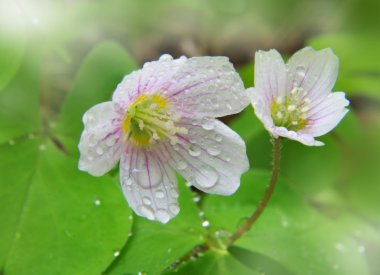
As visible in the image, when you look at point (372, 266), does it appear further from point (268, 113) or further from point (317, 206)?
point (268, 113)

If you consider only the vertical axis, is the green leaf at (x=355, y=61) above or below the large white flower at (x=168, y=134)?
below

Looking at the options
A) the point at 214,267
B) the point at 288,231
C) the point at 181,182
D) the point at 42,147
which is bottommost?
the point at 288,231

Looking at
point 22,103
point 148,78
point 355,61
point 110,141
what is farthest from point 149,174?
point 355,61

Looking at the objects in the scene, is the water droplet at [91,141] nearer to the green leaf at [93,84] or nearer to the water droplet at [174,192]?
the water droplet at [174,192]

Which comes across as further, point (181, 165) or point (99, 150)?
point (181, 165)

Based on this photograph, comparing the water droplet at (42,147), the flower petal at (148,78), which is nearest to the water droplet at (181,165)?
the flower petal at (148,78)

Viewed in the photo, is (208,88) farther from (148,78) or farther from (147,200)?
(147,200)
